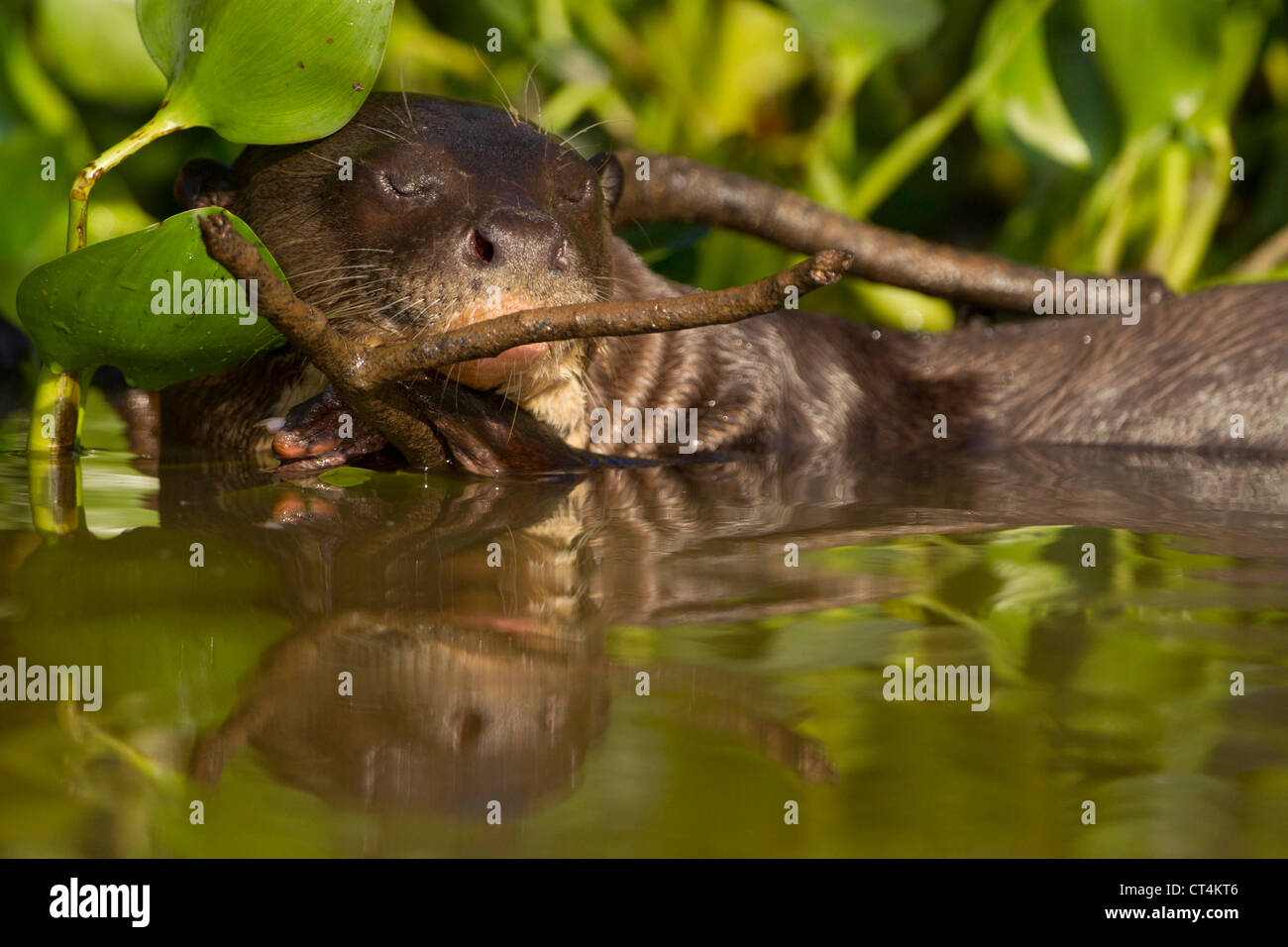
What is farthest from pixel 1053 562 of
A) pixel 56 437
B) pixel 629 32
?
pixel 629 32

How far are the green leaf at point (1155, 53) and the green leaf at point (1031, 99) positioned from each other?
16 centimetres

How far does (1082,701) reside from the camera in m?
1.32

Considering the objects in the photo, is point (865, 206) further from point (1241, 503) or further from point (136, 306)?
point (136, 306)

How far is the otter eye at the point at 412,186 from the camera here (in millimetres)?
2672

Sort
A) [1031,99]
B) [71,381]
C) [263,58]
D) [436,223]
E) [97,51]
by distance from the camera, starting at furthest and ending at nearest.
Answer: [1031,99] → [97,51] → [71,381] → [436,223] → [263,58]

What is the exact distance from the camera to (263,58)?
2492mm

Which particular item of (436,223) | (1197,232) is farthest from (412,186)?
(1197,232)

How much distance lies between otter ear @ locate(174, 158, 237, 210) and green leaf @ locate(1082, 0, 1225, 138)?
8.43 feet

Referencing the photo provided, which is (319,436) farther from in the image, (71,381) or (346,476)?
(71,381)

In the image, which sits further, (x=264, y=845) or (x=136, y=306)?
(x=136, y=306)

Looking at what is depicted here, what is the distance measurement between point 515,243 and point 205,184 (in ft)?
2.98

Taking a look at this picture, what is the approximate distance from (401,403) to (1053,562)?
117 cm
